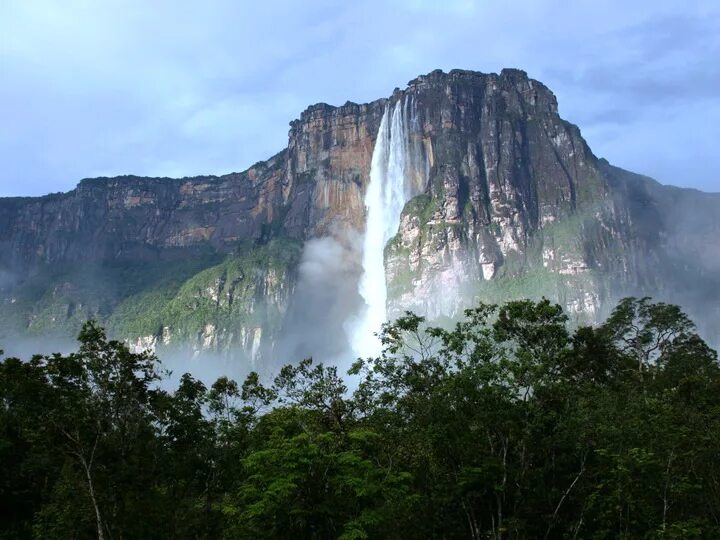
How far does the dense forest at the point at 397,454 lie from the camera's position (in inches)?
916

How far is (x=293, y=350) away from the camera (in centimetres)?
15625

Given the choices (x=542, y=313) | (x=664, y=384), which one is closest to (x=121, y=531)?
(x=542, y=313)

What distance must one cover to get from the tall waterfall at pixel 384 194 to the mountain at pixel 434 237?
51 centimetres

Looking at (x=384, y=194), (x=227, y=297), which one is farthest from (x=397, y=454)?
(x=227, y=297)

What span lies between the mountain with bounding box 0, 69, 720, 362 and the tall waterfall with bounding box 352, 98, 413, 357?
0.51 meters

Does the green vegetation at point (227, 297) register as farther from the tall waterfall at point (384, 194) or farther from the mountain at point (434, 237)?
the tall waterfall at point (384, 194)

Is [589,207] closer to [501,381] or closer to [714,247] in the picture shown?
[714,247]

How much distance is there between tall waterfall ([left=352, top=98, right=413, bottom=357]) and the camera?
16338cm

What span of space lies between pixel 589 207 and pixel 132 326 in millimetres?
111468

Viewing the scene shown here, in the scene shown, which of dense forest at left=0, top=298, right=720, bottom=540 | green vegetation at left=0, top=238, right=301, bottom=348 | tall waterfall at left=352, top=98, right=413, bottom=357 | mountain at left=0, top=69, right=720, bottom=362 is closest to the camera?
dense forest at left=0, top=298, right=720, bottom=540

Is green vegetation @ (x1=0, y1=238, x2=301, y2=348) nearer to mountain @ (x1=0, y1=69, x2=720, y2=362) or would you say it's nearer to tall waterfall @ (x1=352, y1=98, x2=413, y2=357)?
mountain @ (x1=0, y1=69, x2=720, y2=362)

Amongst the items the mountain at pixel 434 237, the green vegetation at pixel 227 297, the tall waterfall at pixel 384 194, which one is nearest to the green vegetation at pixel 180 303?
the green vegetation at pixel 227 297

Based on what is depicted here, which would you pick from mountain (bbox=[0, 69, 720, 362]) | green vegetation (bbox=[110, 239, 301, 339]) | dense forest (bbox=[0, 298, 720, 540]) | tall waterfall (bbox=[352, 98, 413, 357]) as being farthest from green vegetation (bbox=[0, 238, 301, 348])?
dense forest (bbox=[0, 298, 720, 540])

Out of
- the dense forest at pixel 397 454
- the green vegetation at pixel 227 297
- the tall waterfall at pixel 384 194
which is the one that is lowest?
the dense forest at pixel 397 454
